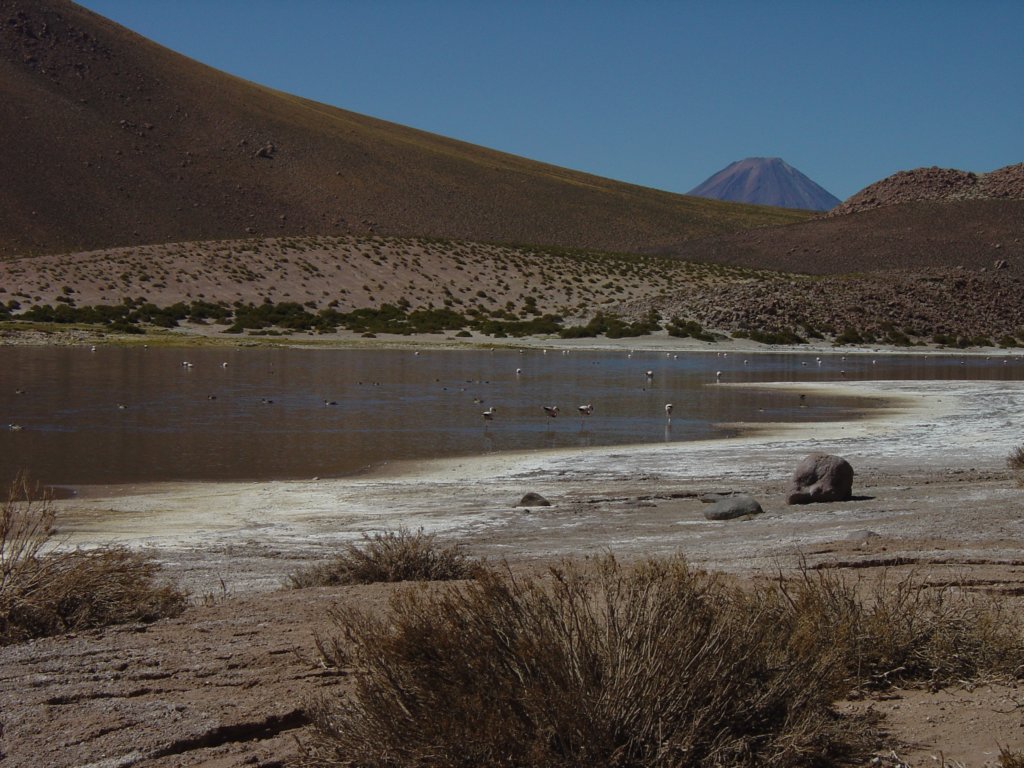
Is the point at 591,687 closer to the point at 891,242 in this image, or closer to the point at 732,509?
the point at 732,509

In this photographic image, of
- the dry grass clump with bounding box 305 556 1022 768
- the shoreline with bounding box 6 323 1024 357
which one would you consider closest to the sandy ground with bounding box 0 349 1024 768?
the dry grass clump with bounding box 305 556 1022 768

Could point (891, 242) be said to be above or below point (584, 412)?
above

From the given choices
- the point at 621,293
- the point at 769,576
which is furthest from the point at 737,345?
the point at 769,576

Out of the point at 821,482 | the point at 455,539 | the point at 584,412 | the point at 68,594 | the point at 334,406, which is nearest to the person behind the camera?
the point at 68,594

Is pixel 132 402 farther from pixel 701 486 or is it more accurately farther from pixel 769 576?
pixel 769 576

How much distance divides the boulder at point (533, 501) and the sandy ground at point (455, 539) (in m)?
0.23

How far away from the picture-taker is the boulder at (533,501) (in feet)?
39.8

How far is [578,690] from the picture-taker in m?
4.12

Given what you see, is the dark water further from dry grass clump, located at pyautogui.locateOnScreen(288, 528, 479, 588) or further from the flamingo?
dry grass clump, located at pyautogui.locateOnScreen(288, 528, 479, 588)

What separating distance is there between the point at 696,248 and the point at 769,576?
10044cm

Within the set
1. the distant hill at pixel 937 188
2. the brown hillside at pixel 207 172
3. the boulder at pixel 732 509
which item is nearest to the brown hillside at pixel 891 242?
the distant hill at pixel 937 188

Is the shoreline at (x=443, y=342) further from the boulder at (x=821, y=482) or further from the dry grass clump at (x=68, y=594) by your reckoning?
the dry grass clump at (x=68, y=594)

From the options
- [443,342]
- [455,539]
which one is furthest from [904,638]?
[443,342]

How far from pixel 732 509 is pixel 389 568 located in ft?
13.9
